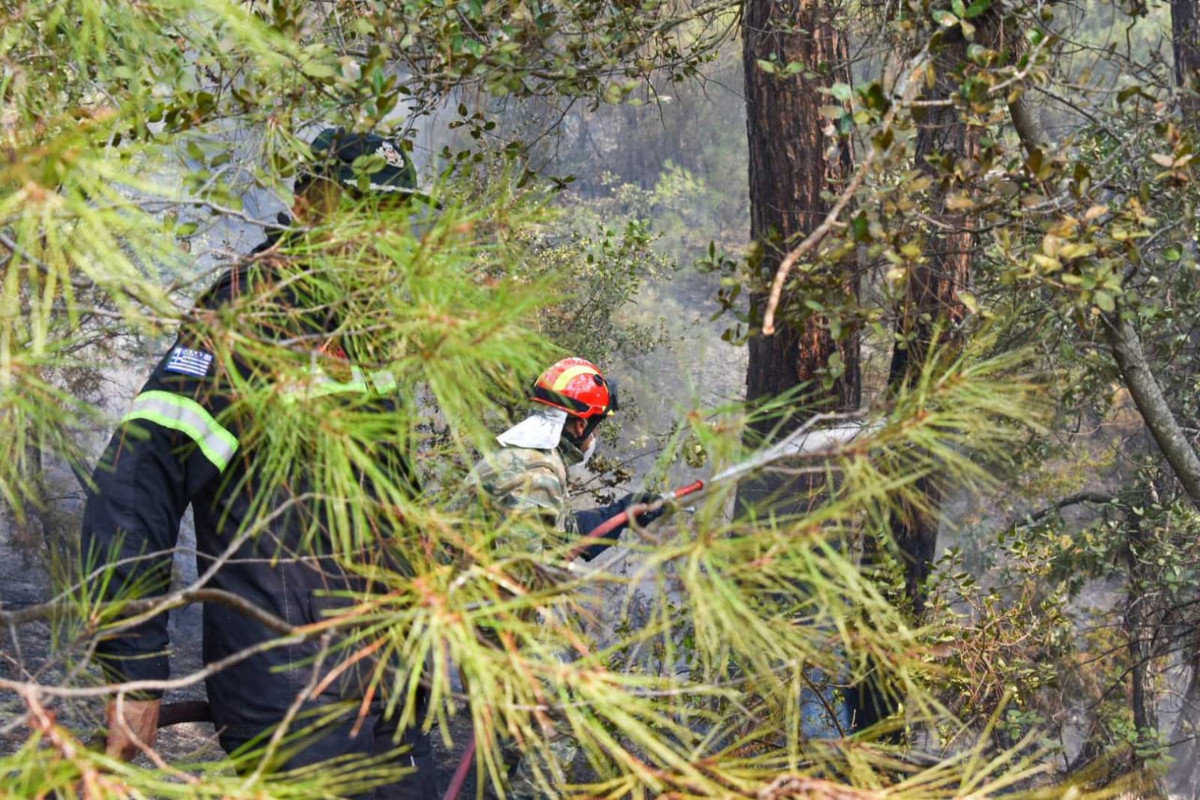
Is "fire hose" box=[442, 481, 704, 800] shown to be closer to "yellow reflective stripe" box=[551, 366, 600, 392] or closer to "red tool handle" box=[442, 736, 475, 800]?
"red tool handle" box=[442, 736, 475, 800]

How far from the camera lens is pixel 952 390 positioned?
1701 mm

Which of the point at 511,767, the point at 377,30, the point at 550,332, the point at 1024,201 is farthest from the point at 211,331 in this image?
the point at 550,332

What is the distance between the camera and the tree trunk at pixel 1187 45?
3.46 m

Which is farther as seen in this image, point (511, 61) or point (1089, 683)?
point (1089, 683)

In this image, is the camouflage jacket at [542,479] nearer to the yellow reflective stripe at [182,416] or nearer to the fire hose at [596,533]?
the fire hose at [596,533]

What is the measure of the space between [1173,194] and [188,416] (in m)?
2.66

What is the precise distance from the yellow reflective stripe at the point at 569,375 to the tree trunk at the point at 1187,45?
1791mm

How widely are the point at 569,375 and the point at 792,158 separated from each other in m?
1.57

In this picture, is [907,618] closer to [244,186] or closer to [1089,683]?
[244,186]

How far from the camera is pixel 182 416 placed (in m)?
2.33

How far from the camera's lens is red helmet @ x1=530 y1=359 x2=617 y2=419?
3301 mm

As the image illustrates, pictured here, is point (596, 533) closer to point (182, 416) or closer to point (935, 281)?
point (182, 416)

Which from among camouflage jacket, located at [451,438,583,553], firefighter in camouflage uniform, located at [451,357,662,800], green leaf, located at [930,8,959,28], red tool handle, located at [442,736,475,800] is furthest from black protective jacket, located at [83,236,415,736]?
green leaf, located at [930,8,959,28]

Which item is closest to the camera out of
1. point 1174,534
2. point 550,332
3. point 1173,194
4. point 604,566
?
point 604,566
